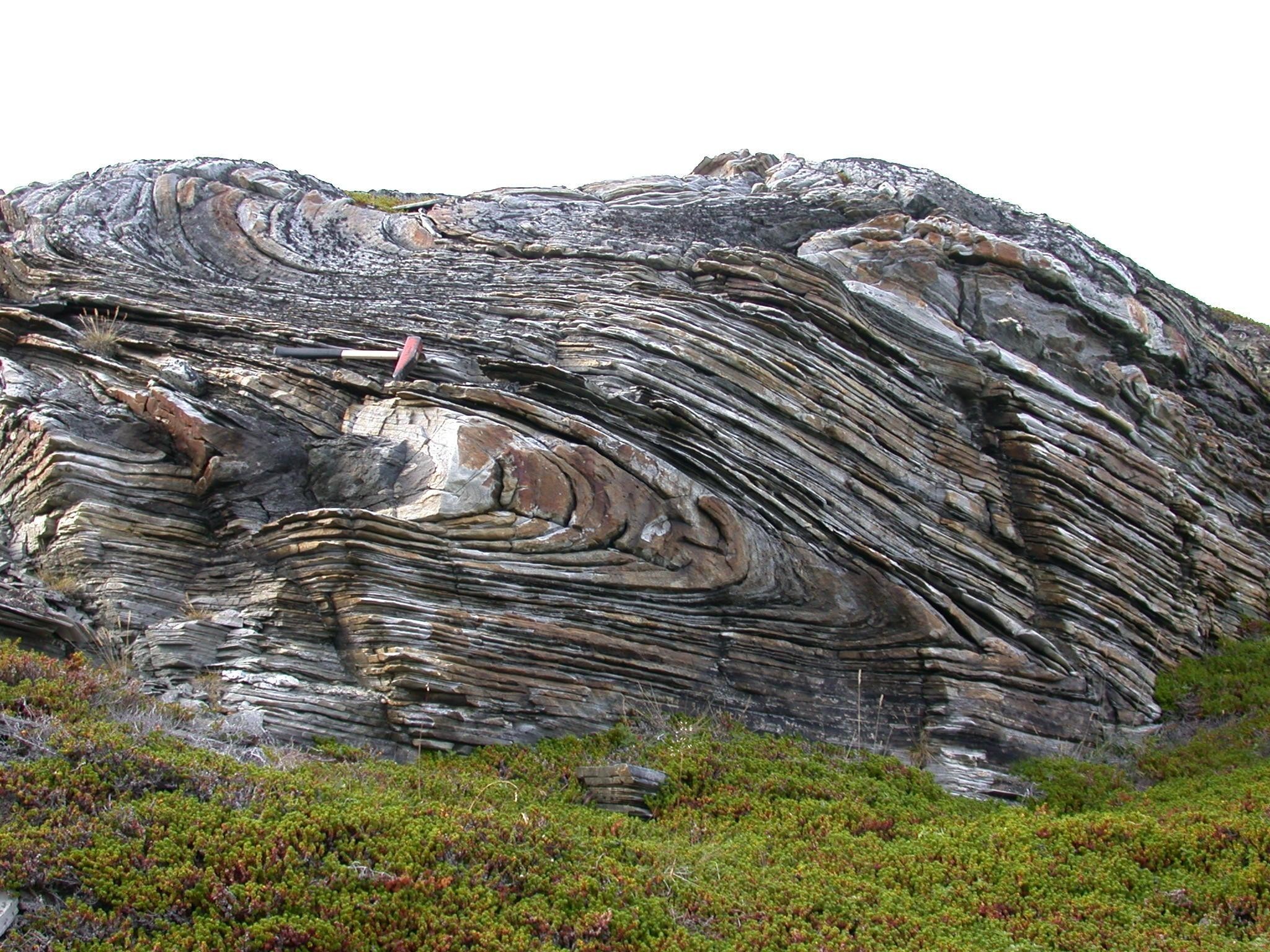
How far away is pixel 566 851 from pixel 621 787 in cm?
307

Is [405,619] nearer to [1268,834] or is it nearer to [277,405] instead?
[277,405]

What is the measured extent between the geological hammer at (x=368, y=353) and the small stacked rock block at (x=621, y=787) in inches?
313

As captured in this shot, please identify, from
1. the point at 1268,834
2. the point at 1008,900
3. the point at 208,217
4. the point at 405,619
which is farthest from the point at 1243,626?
the point at 208,217

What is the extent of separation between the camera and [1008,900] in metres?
10.5

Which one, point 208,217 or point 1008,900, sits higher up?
point 208,217

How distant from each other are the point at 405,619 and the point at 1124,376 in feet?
62.9

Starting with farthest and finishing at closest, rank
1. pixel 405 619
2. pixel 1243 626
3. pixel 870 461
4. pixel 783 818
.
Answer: pixel 1243 626 < pixel 870 461 < pixel 405 619 < pixel 783 818

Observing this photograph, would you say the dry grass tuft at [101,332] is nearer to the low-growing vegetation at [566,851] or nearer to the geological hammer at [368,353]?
the geological hammer at [368,353]

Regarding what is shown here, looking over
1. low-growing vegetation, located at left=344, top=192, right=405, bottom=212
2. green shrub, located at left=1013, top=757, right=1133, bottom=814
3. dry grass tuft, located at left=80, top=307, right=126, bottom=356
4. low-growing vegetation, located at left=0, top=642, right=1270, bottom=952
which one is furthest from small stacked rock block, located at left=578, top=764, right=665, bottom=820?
low-growing vegetation, located at left=344, top=192, right=405, bottom=212

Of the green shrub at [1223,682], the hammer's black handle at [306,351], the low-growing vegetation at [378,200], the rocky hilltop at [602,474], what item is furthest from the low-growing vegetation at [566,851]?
the low-growing vegetation at [378,200]

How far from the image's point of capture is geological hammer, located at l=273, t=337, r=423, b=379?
57.2ft

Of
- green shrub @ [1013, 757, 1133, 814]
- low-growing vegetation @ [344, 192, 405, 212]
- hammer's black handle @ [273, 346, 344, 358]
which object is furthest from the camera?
low-growing vegetation @ [344, 192, 405, 212]

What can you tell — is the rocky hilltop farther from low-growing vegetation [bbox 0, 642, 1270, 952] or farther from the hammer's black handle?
low-growing vegetation [bbox 0, 642, 1270, 952]

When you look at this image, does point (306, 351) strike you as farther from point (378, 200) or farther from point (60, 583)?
point (378, 200)
